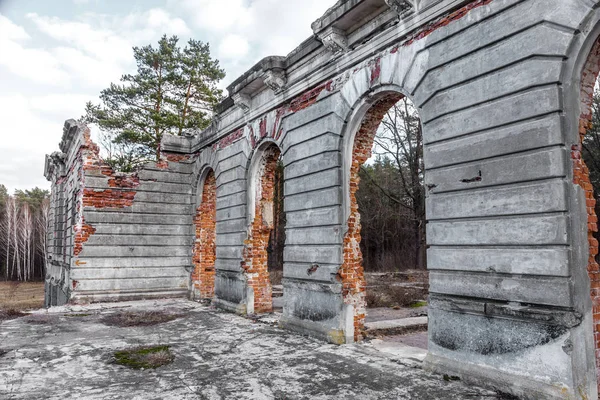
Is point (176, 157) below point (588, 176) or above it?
above

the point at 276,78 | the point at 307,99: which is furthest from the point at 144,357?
the point at 276,78

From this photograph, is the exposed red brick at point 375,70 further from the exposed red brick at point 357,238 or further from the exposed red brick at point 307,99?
the exposed red brick at point 307,99

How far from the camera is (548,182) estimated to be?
14.6 ft

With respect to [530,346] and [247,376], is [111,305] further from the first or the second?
[530,346]

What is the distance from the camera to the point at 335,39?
24.4 ft

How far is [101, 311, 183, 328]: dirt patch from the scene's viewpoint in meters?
9.24

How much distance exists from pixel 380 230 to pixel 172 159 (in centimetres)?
2341

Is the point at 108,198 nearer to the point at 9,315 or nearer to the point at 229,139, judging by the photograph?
the point at 9,315

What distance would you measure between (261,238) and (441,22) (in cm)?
648

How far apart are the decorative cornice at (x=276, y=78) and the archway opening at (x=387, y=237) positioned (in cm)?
235

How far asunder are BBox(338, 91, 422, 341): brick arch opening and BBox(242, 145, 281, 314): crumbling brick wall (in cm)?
320

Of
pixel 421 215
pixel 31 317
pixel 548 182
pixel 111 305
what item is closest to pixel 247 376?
pixel 548 182

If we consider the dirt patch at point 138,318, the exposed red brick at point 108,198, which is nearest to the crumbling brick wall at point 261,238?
the dirt patch at point 138,318

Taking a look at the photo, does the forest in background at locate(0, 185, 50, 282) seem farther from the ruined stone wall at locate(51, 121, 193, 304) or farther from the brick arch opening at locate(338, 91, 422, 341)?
the brick arch opening at locate(338, 91, 422, 341)
